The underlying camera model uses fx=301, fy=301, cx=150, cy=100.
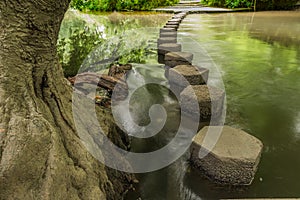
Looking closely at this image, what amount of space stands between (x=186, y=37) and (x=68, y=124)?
718 centimetres

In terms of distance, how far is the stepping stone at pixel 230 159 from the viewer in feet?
8.39

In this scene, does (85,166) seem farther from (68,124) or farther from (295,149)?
(295,149)

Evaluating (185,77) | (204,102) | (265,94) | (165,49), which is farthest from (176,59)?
(204,102)

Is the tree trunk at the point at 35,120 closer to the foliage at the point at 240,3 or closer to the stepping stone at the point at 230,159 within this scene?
the stepping stone at the point at 230,159

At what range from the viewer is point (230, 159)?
2555 millimetres

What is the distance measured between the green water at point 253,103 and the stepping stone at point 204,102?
192 mm

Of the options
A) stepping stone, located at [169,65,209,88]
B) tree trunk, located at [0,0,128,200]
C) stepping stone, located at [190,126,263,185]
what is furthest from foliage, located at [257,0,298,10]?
tree trunk, located at [0,0,128,200]

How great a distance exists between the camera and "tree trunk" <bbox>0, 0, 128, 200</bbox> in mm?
1701

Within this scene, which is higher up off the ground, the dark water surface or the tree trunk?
the tree trunk

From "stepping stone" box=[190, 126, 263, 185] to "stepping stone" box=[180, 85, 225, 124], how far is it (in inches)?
37.1

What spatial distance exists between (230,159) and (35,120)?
160 centimetres

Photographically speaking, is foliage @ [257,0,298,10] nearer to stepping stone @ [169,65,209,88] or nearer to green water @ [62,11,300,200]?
green water @ [62,11,300,200]

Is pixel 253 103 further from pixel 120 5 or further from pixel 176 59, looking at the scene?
pixel 120 5

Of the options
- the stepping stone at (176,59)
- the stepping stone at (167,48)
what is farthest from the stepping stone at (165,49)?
the stepping stone at (176,59)
